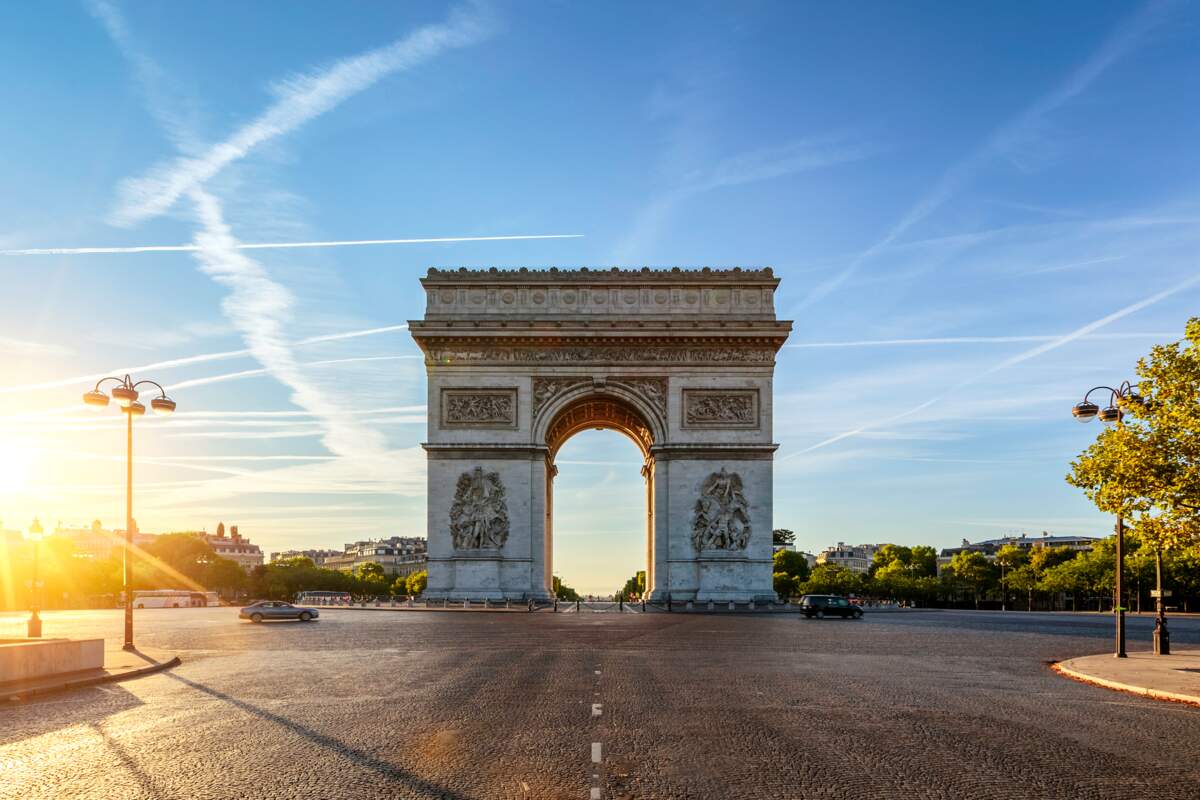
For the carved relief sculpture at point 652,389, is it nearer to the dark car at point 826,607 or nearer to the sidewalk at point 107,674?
the dark car at point 826,607

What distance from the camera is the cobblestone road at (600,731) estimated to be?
9617 millimetres

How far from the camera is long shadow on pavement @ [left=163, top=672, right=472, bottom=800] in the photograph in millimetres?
9266

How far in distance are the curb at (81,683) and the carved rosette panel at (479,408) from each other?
32.3m

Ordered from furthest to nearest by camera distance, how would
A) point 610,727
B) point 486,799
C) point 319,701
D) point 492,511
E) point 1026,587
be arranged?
1. point 1026,587
2. point 492,511
3. point 319,701
4. point 610,727
5. point 486,799

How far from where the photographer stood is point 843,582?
4358 inches

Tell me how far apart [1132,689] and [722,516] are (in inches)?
1392

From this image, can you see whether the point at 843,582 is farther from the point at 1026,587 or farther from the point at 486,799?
the point at 486,799

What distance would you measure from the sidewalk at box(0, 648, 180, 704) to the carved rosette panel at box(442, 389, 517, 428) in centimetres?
2945

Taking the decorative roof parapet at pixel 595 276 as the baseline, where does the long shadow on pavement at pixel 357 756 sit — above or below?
below

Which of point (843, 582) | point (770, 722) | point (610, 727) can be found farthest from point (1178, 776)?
point (843, 582)

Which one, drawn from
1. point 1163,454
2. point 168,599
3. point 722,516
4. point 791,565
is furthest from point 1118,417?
point 791,565

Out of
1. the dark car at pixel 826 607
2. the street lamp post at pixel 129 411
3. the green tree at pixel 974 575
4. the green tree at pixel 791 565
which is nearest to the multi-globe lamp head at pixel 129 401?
the street lamp post at pixel 129 411

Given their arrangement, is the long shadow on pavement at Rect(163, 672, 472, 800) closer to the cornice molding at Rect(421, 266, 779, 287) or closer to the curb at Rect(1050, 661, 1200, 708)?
the curb at Rect(1050, 661, 1200, 708)

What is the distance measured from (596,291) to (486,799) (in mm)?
46114
